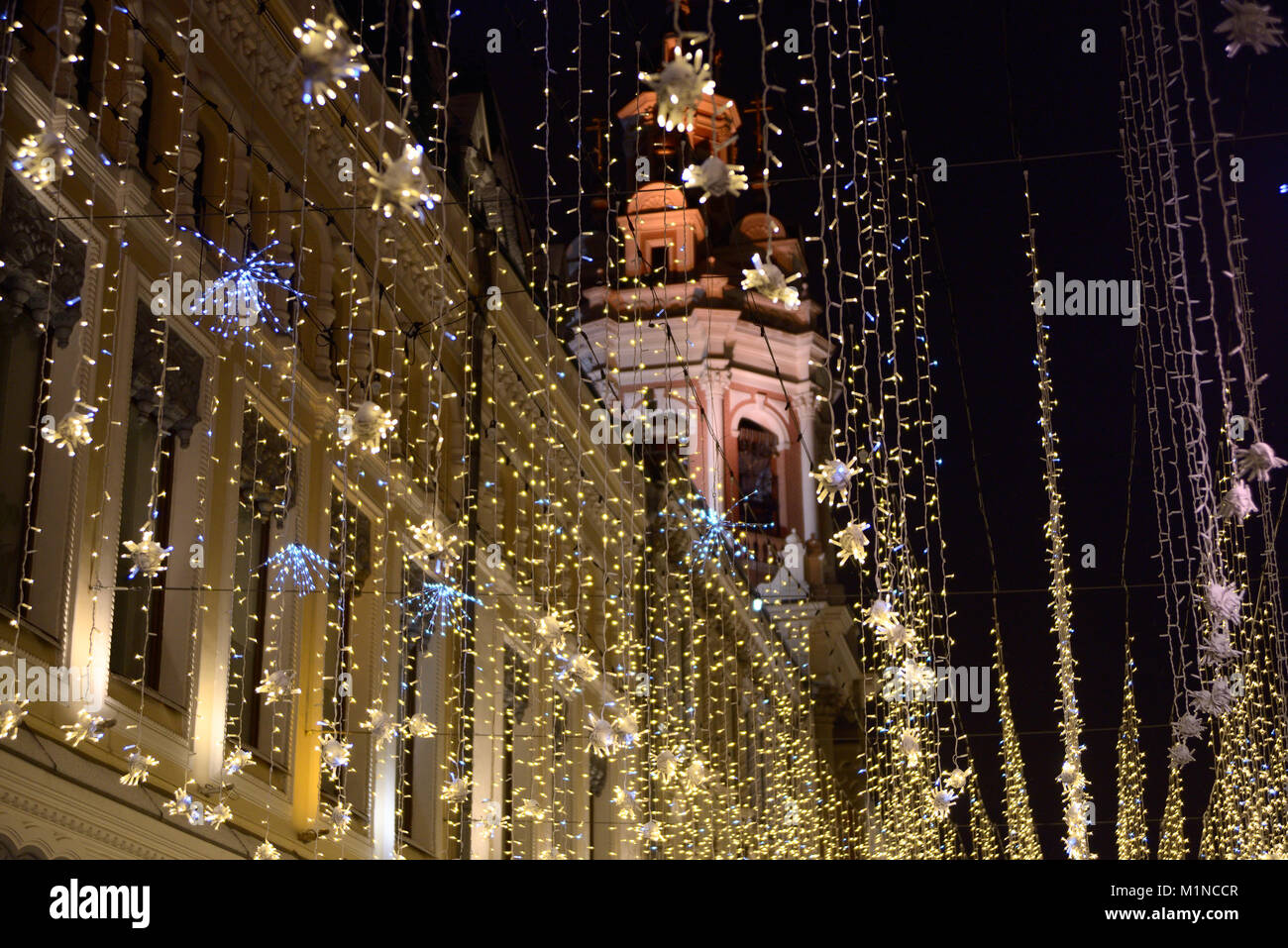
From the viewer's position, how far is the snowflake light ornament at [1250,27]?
662 centimetres

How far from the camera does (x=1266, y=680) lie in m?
21.8

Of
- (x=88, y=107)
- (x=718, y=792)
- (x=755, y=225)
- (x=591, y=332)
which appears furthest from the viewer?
(x=755, y=225)

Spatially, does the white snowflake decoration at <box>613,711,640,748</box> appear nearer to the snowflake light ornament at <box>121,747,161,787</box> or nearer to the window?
the window

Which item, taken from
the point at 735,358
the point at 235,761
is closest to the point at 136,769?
the point at 235,761

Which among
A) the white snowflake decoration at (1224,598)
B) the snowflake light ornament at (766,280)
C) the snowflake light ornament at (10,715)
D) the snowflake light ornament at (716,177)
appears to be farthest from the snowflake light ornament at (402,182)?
the white snowflake decoration at (1224,598)

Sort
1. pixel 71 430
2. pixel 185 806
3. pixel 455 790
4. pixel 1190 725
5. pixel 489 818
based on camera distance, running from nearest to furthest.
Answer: pixel 71 430
pixel 185 806
pixel 1190 725
pixel 455 790
pixel 489 818

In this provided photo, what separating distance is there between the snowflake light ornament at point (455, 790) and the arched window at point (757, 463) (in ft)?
83.6

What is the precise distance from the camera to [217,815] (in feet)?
41.1

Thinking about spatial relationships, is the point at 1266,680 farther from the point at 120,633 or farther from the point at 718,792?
the point at 120,633

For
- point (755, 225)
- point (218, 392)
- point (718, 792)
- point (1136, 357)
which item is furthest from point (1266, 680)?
point (755, 225)

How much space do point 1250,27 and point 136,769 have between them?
823cm

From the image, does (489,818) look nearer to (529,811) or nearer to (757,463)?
(529,811)
